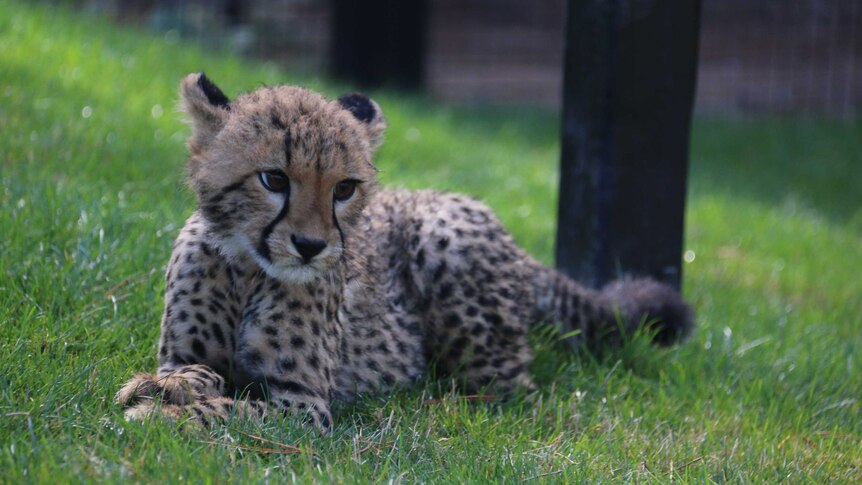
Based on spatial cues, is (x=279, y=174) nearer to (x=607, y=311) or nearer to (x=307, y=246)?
(x=307, y=246)

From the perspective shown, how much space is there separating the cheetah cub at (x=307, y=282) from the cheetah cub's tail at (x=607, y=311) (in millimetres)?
264

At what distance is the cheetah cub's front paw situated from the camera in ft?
9.93

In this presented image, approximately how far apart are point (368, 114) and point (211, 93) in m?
0.55

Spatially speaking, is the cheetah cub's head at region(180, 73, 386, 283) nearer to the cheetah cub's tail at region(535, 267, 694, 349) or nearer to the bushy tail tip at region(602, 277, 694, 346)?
the cheetah cub's tail at region(535, 267, 694, 349)

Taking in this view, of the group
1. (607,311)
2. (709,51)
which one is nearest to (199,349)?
(607,311)

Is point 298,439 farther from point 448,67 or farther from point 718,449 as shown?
point 448,67

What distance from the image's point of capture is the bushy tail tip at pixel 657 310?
14.4ft

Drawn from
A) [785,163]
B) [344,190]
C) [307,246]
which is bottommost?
[785,163]

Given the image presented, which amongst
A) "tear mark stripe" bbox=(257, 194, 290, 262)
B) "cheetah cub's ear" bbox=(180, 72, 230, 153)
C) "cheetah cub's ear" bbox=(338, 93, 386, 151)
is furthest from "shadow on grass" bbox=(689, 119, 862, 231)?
"tear mark stripe" bbox=(257, 194, 290, 262)

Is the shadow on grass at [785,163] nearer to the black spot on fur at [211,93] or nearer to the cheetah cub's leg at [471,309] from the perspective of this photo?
the cheetah cub's leg at [471,309]

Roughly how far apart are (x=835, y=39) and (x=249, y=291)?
11.3m

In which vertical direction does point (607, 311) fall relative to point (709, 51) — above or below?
below

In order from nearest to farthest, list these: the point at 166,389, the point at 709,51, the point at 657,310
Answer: the point at 166,389 < the point at 657,310 < the point at 709,51

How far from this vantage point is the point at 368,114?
3621mm
